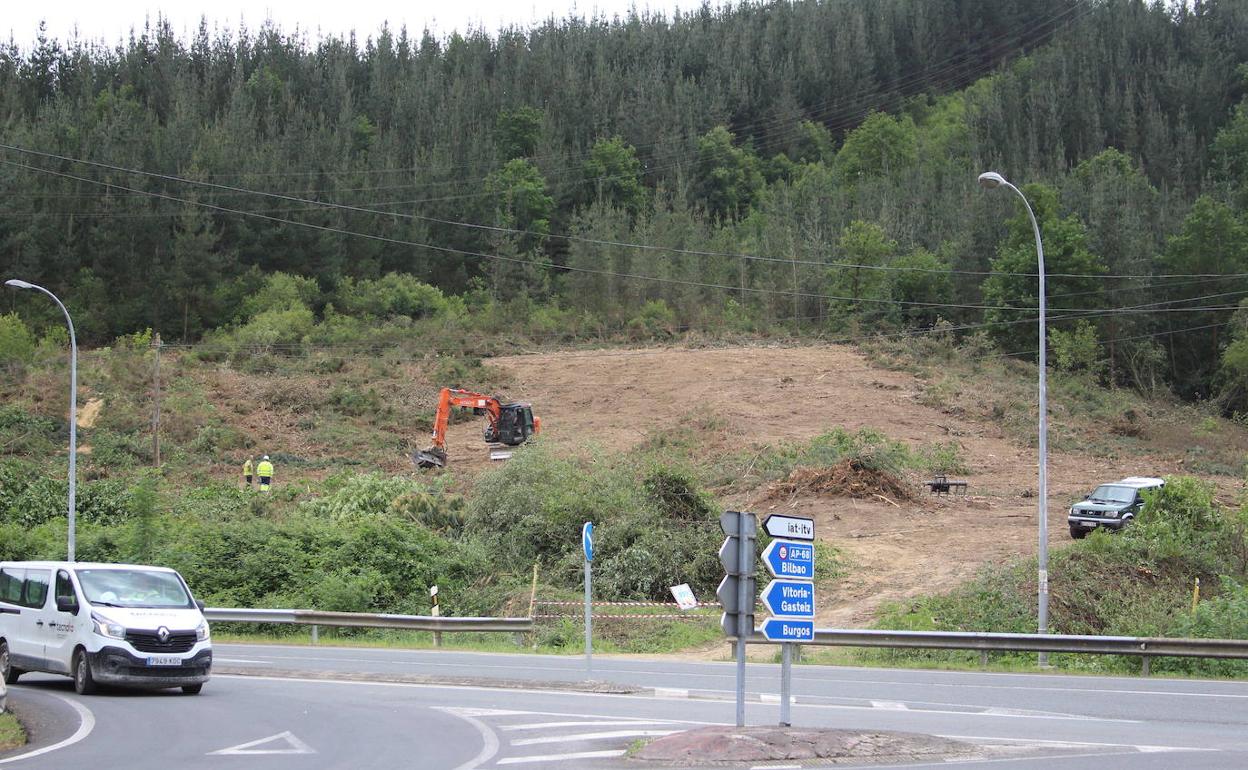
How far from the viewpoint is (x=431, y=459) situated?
52.6 meters

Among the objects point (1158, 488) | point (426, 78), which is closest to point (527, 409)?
point (1158, 488)

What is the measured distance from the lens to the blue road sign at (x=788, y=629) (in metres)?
13.0

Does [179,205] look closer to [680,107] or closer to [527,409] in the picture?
[527,409]

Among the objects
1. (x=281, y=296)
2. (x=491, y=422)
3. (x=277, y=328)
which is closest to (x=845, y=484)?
(x=491, y=422)

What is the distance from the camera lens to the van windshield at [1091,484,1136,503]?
37688mm

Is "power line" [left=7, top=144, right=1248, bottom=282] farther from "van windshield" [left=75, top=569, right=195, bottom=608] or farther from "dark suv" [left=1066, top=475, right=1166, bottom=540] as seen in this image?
"van windshield" [left=75, top=569, right=195, bottom=608]

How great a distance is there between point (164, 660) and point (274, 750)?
5.38 meters

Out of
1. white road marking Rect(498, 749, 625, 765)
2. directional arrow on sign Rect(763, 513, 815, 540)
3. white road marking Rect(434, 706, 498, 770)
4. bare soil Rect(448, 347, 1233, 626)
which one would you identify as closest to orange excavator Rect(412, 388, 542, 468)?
bare soil Rect(448, 347, 1233, 626)

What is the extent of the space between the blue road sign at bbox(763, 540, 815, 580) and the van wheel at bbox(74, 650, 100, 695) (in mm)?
10858

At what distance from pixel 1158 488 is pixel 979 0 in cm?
17242

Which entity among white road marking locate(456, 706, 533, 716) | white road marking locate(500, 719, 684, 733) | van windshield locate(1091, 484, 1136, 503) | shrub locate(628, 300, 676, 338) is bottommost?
white road marking locate(456, 706, 533, 716)

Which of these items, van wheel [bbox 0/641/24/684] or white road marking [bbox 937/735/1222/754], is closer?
white road marking [bbox 937/735/1222/754]

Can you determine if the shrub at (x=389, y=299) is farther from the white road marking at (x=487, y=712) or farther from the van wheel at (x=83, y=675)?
the white road marking at (x=487, y=712)

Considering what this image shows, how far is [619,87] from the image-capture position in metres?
155
